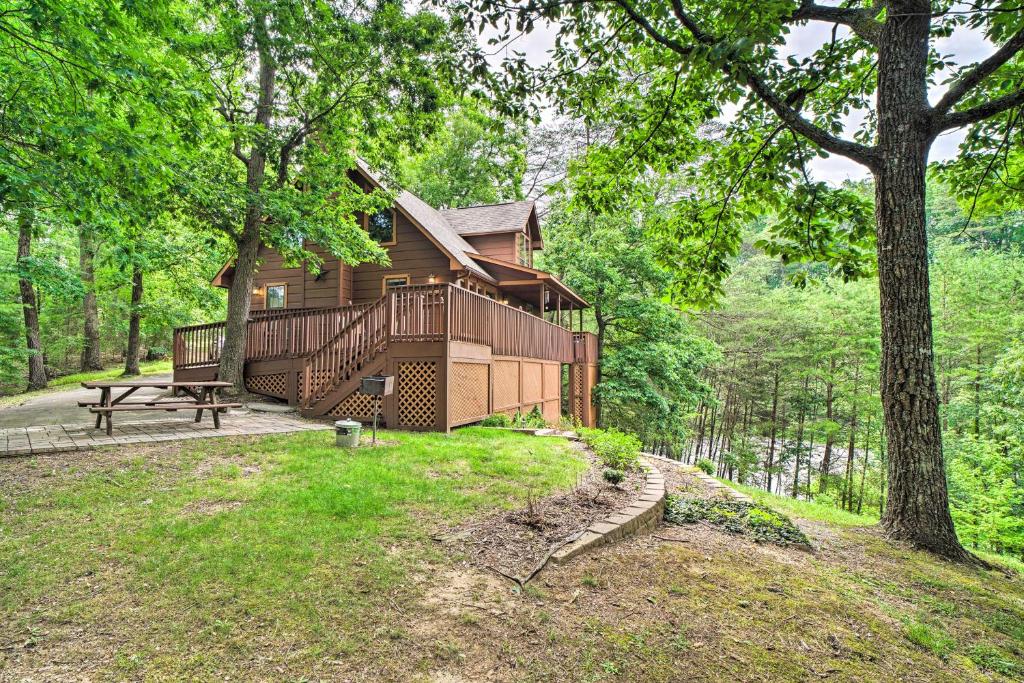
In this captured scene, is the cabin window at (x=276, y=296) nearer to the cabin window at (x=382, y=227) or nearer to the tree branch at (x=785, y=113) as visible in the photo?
the cabin window at (x=382, y=227)

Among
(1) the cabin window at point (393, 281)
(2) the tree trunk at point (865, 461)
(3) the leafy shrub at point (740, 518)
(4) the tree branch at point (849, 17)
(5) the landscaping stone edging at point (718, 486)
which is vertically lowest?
(2) the tree trunk at point (865, 461)

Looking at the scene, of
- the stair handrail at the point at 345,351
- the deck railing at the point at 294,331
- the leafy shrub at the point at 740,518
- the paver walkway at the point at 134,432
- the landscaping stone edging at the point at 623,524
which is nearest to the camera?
the landscaping stone edging at the point at 623,524

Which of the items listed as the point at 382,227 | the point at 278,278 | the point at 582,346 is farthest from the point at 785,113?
the point at 278,278

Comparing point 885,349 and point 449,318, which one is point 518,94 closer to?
point 449,318

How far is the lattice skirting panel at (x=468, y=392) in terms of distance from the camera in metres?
8.34

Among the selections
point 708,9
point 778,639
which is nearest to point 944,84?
point 708,9

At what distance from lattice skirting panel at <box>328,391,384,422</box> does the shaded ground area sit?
413 cm

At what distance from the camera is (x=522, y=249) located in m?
18.6

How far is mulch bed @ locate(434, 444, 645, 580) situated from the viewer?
3387 mm

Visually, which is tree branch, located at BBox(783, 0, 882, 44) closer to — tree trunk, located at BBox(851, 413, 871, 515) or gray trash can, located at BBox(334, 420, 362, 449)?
gray trash can, located at BBox(334, 420, 362, 449)

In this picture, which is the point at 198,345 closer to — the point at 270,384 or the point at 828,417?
the point at 270,384

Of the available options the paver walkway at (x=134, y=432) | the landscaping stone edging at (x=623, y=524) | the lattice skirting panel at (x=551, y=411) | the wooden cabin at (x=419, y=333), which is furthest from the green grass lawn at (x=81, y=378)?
the landscaping stone edging at (x=623, y=524)

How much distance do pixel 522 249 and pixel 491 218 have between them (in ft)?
6.10

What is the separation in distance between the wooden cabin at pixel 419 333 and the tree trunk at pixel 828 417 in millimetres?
11471
